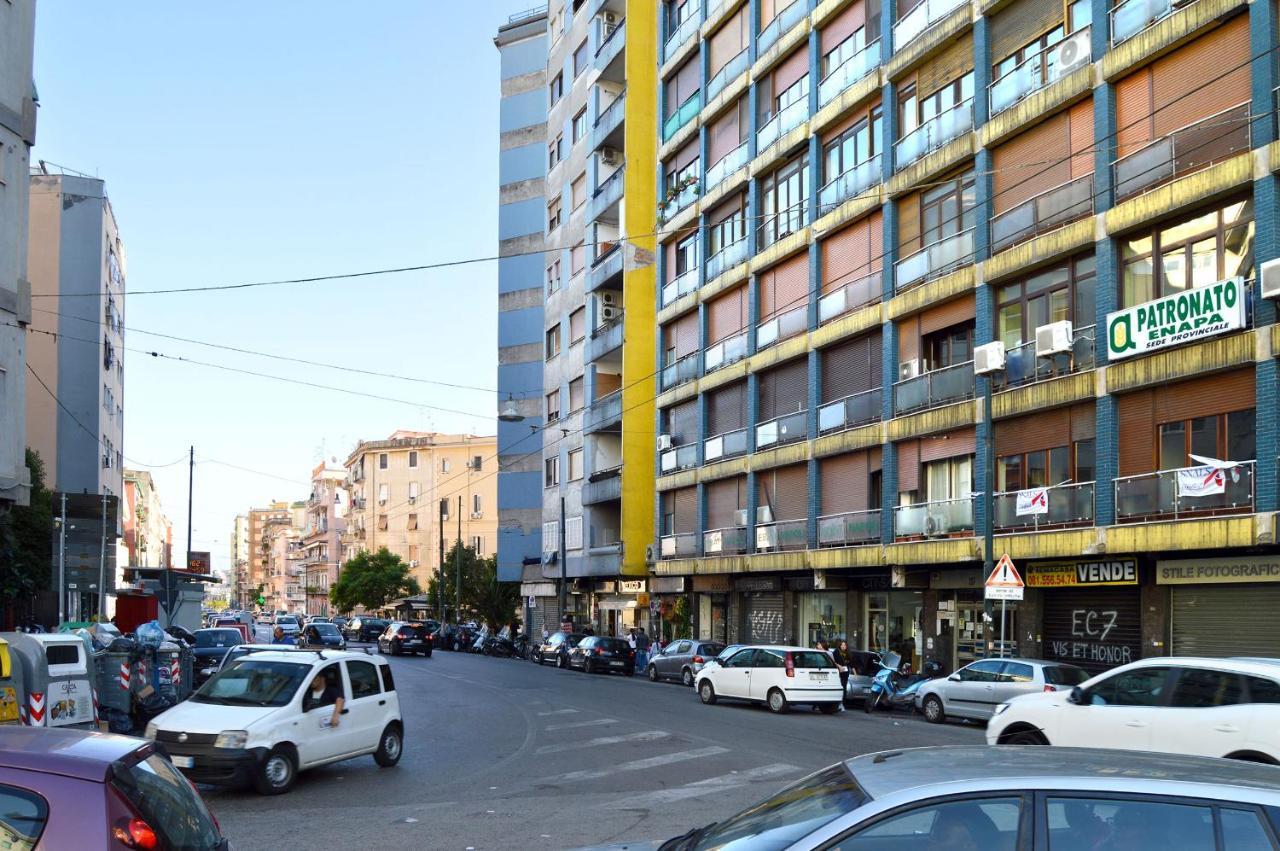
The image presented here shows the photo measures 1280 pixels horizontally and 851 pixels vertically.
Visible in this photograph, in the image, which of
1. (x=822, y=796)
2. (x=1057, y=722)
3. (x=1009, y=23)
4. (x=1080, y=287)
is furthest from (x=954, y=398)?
(x=822, y=796)

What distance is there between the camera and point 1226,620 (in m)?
23.2

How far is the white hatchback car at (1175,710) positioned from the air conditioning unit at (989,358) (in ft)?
48.6

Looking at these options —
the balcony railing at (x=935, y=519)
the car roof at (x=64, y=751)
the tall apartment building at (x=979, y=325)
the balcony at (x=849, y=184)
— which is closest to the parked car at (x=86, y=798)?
the car roof at (x=64, y=751)

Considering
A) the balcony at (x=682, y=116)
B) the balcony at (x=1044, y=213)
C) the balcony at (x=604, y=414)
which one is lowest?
the balcony at (x=604, y=414)

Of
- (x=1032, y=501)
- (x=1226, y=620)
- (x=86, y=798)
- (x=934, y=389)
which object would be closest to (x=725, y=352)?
(x=934, y=389)

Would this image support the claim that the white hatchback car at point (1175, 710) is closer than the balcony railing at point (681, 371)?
Yes

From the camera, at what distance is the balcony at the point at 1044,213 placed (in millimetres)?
26500

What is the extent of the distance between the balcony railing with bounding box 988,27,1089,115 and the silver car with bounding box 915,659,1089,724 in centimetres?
1310

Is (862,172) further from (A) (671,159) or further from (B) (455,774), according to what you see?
(B) (455,774)

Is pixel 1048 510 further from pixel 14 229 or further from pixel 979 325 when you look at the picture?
pixel 14 229

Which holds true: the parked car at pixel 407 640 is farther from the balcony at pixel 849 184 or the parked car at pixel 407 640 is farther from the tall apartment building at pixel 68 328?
the balcony at pixel 849 184

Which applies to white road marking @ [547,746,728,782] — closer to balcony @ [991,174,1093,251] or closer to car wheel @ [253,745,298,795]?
car wheel @ [253,745,298,795]

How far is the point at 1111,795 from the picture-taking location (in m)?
4.05

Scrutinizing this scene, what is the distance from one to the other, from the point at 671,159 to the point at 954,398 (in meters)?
20.9
